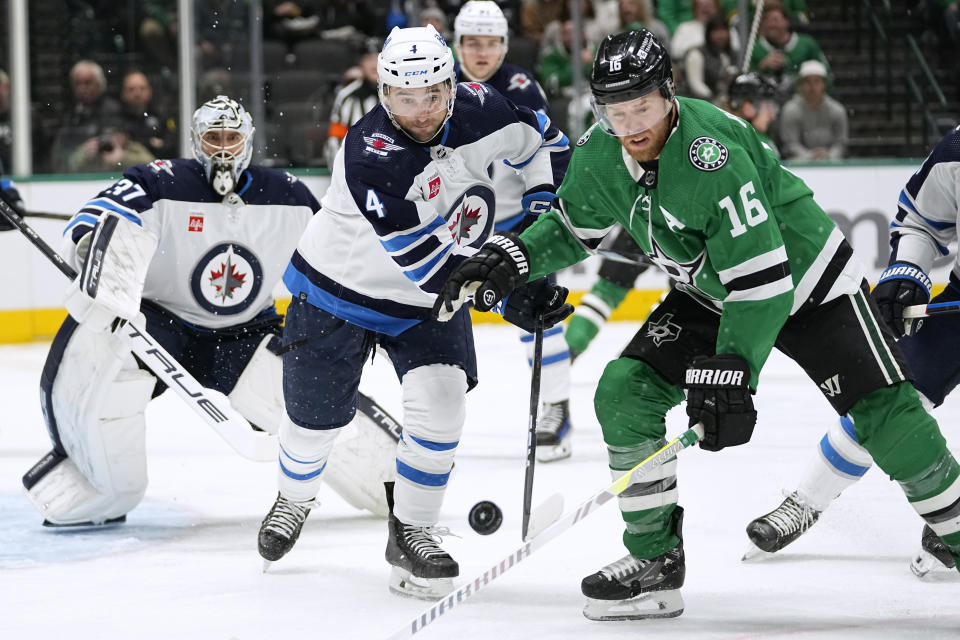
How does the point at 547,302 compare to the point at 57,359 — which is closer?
the point at 547,302

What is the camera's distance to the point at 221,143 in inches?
134

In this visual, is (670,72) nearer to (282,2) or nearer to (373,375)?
(373,375)

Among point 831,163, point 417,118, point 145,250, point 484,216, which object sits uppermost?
point 417,118

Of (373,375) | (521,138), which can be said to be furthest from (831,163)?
(521,138)

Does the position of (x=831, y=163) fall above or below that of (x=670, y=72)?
below

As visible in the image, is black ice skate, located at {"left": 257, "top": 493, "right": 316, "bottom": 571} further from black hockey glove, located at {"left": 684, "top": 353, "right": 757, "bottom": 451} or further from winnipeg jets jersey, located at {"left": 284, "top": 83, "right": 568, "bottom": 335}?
black hockey glove, located at {"left": 684, "top": 353, "right": 757, "bottom": 451}

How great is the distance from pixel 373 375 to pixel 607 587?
11.2 ft

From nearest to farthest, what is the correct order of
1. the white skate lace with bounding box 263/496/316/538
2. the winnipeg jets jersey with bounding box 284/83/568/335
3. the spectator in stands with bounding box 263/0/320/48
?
the winnipeg jets jersey with bounding box 284/83/568/335, the white skate lace with bounding box 263/496/316/538, the spectator in stands with bounding box 263/0/320/48

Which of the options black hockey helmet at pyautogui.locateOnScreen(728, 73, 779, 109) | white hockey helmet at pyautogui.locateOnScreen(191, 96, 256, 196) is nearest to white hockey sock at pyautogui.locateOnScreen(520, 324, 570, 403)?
white hockey helmet at pyautogui.locateOnScreen(191, 96, 256, 196)

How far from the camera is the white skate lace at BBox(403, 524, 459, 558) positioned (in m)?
2.76

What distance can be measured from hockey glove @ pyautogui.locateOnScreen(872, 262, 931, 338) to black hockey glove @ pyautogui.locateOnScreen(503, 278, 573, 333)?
66 cm

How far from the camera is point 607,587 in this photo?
250 centimetres

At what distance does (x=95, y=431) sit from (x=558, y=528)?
1.39 meters

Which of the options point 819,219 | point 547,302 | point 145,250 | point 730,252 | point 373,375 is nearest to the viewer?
point 730,252
